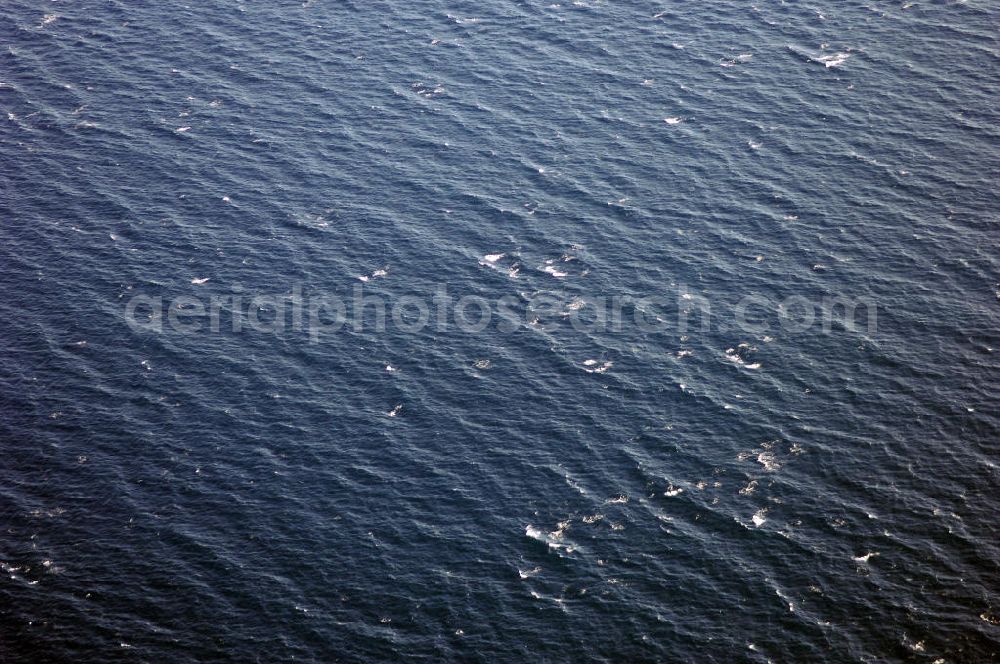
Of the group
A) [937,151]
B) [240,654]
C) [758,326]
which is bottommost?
[240,654]

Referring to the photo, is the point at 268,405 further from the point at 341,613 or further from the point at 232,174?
the point at 232,174

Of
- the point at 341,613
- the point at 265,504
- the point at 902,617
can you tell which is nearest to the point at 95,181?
the point at 265,504

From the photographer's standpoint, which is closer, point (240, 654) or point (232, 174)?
point (240, 654)

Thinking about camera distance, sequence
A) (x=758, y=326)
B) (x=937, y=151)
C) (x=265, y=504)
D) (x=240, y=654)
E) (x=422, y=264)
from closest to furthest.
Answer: (x=240, y=654)
(x=265, y=504)
(x=758, y=326)
(x=422, y=264)
(x=937, y=151)

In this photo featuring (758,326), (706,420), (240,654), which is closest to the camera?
(240,654)

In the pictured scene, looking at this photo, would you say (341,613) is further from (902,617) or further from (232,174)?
(232,174)

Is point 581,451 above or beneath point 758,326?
beneath
